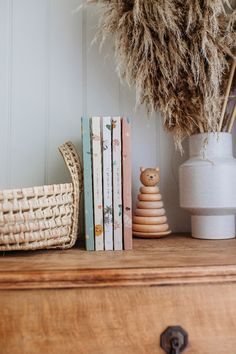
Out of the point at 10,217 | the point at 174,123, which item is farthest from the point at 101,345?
the point at 174,123

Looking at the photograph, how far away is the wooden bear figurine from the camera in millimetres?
854

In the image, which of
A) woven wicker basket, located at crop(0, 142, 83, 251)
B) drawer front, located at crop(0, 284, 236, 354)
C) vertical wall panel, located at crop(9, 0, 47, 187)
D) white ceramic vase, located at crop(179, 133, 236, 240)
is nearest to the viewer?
drawer front, located at crop(0, 284, 236, 354)

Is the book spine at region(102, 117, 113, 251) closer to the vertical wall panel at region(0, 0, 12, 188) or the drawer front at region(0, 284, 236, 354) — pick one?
the drawer front at region(0, 284, 236, 354)

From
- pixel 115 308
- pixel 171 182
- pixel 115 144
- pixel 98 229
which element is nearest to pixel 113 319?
pixel 115 308

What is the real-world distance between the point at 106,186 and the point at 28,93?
488 mm

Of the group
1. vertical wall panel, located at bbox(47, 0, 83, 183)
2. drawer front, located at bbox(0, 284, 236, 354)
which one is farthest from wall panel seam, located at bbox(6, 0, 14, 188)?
drawer front, located at bbox(0, 284, 236, 354)

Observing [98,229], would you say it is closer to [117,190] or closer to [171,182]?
[117,190]

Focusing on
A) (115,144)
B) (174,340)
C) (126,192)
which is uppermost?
(115,144)

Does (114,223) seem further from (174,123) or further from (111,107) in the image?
(111,107)

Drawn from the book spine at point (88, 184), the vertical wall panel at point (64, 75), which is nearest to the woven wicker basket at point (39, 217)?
the book spine at point (88, 184)

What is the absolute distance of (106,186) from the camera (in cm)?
72

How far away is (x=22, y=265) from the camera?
58cm

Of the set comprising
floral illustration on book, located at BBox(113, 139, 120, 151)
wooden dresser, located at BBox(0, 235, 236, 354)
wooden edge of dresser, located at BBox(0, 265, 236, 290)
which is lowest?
wooden dresser, located at BBox(0, 235, 236, 354)

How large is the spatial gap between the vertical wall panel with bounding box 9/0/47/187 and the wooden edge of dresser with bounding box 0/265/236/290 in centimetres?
50
